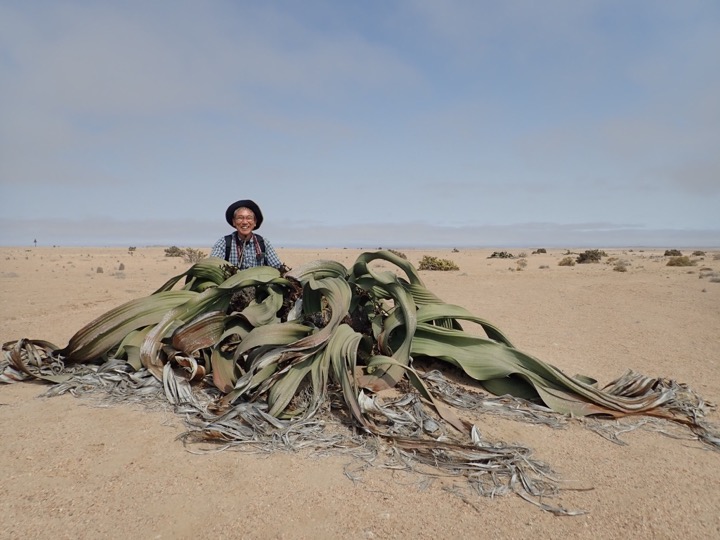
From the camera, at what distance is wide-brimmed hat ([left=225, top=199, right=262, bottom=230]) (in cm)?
464

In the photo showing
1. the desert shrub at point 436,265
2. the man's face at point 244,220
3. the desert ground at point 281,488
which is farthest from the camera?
the desert shrub at point 436,265

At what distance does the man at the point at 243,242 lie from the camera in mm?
4594

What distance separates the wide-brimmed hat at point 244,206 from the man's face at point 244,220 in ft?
0.16

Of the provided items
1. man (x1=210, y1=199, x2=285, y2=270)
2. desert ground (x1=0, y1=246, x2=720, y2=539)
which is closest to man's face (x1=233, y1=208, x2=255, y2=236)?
man (x1=210, y1=199, x2=285, y2=270)

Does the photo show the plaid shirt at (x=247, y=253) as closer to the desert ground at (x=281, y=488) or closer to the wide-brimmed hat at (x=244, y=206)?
the wide-brimmed hat at (x=244, y=206)

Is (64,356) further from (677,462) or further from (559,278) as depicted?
(559,278)

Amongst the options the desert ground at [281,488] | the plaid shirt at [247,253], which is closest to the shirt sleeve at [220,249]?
the plaid shirt at [247,253]

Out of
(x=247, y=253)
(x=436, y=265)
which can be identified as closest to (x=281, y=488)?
(x=247, y=253)

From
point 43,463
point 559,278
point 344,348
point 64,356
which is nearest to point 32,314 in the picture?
point 64,356

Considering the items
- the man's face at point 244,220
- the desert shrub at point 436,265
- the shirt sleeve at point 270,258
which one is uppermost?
the man's face at point 244,220

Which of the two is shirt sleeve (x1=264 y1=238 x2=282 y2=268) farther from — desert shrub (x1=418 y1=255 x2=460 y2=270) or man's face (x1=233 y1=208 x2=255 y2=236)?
desert shrub (x1=418 y1=255 x2=460 y2=270)

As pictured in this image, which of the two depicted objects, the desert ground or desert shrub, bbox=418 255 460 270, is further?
desert shrub, bbox=418 255 460 270

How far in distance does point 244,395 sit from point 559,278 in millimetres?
10639

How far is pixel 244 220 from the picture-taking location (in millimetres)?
4590
